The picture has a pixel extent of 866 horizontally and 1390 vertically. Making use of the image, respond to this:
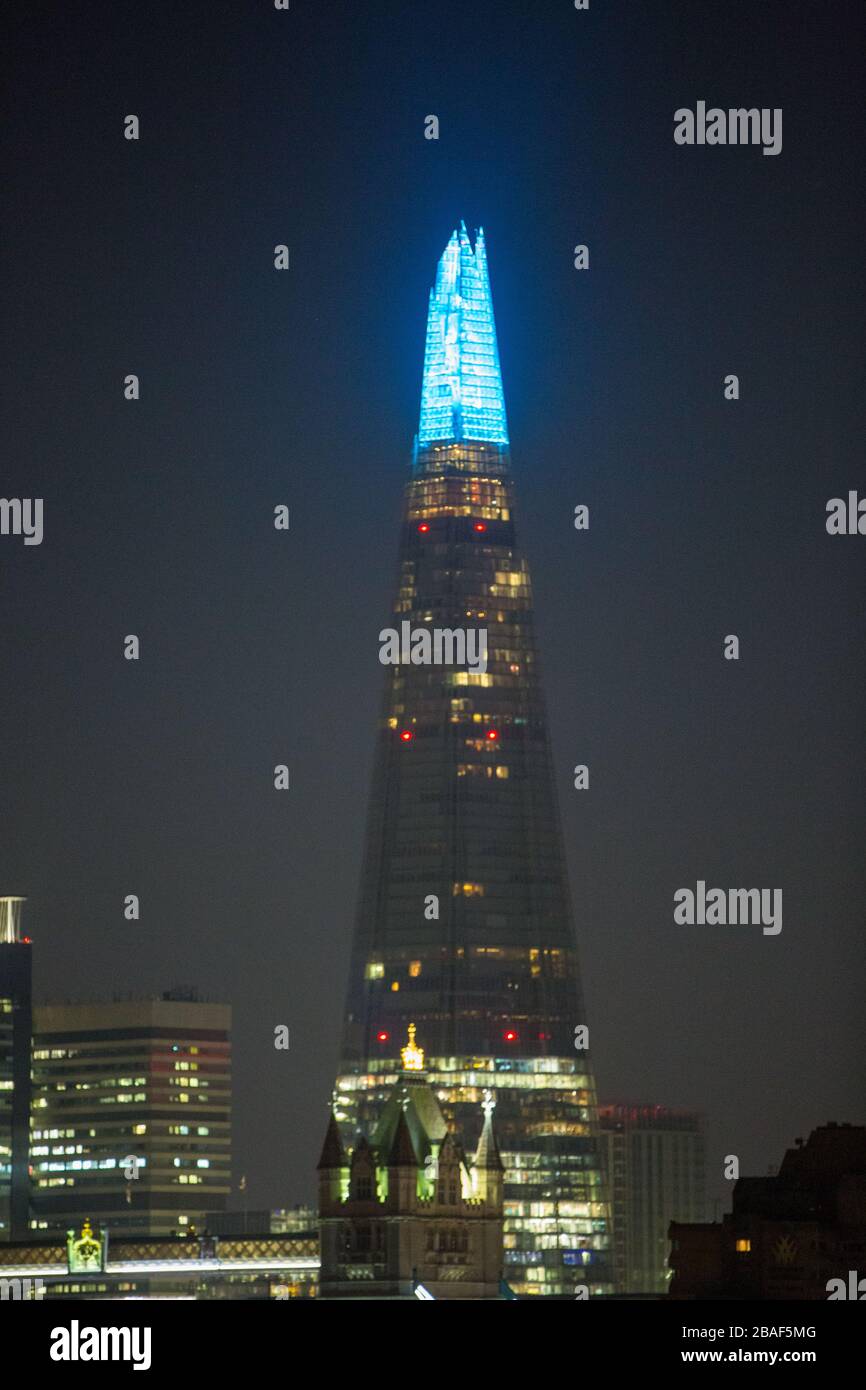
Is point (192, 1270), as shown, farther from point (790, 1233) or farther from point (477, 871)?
point (477, 871)

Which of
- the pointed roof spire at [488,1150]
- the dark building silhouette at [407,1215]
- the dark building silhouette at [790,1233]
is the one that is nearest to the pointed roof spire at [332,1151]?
the dark building silhouette at [407,1215]

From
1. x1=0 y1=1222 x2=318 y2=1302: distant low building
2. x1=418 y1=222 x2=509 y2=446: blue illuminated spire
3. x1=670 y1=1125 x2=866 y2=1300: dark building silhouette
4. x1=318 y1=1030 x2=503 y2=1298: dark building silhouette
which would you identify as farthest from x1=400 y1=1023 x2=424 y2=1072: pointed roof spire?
x1=418 y1=222 x2=509 y2=446: blue illuminated spire

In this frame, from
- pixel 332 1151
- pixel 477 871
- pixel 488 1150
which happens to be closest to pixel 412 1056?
pixel 488 1150

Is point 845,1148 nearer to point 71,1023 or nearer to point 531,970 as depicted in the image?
point 531,970

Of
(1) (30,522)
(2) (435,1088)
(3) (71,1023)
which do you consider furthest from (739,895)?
(3) (71,1023)

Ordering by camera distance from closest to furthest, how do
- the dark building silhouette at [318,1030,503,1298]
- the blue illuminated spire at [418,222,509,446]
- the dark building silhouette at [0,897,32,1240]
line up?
the dark building silhouette at [318,1030,503,1298] → the blue illuminated spire at [418,222,509,446] → the dark building silhouette at [0,897,32,1240]

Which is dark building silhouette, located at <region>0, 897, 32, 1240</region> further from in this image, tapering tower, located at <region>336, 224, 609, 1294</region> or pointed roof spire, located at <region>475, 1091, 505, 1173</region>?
pointed roof spire, located at <region>475, 1091, 505, 1173</region>
